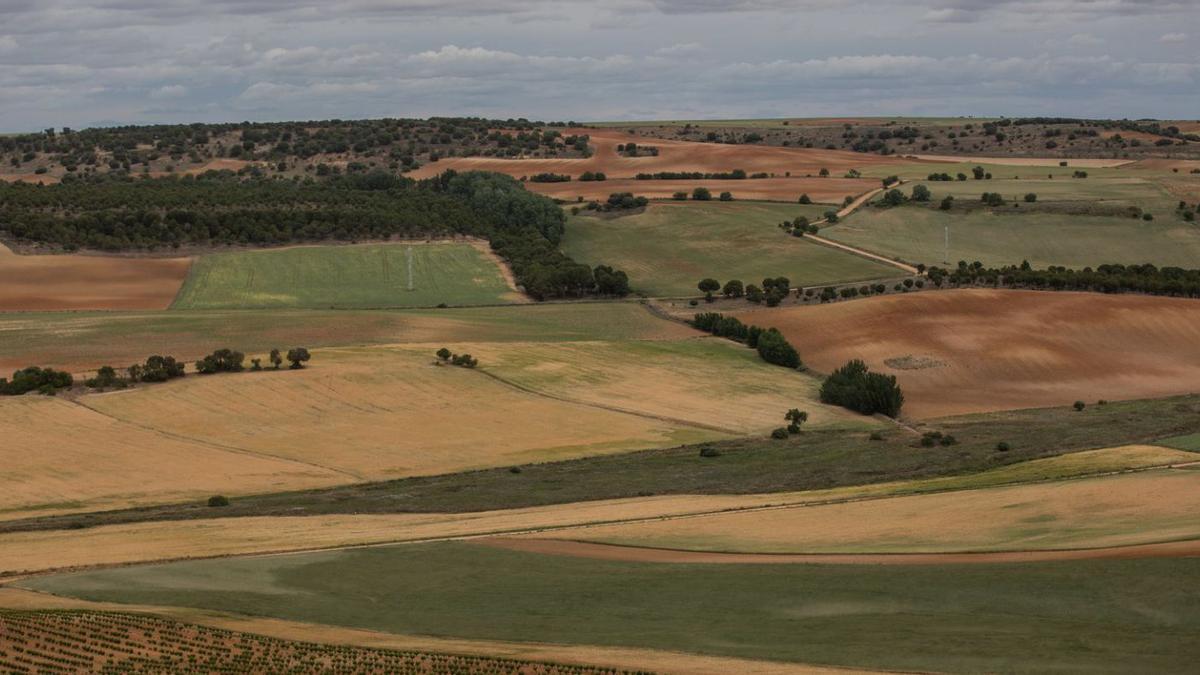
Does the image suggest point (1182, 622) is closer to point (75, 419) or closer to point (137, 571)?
point (137, 571)

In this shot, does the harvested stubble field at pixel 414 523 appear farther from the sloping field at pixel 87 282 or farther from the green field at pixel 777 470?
the sloping field at pixel 87 282

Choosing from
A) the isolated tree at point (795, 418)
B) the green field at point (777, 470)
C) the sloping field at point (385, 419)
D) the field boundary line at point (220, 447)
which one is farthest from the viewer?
the isolated tree at point (795, 418)

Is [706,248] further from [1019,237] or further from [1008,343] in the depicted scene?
[1008,343]

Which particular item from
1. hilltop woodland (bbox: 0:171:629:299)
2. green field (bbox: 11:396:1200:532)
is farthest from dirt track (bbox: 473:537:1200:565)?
hilltop woodland (bbox: 0:171:629:299)

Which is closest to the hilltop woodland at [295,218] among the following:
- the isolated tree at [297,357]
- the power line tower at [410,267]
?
the power line tower at [410,267]

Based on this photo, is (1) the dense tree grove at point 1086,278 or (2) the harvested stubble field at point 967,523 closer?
(2) the harvested stubble field at point 967,523

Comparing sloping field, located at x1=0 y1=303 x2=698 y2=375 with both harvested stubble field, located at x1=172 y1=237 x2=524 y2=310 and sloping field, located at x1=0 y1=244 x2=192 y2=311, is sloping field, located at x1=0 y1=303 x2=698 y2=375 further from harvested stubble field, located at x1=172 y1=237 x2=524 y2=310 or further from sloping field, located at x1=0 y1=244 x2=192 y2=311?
harvested stubble field, located at x1=172 y1=237 x2=524 y2=310

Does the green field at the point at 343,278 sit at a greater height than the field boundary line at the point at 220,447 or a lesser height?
greater

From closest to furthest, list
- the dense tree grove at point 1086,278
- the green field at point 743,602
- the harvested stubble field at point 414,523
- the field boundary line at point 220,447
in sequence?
the green field at point 743,602, the harvested stubble field at point 414,523, the field boundary line at point 220,447, the dense tree grove at point 1086,278
